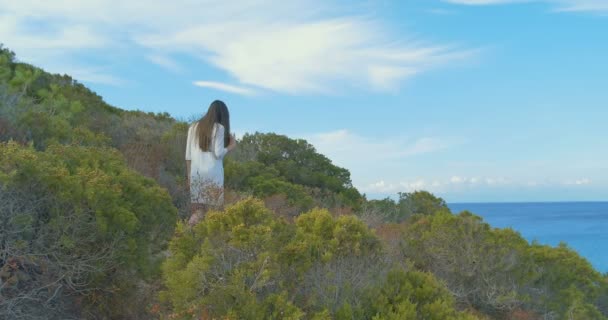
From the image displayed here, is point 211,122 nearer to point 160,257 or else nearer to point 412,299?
point 160,257

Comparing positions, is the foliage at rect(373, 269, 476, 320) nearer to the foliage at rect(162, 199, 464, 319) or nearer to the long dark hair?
the foliage at rect(162, 199, 464, 319)

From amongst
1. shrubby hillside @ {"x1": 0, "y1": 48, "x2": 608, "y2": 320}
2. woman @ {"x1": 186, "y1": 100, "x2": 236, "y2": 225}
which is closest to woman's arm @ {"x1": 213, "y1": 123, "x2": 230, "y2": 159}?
woman @ {"x1": 186, "y1": 100, "x2": 236, "y2": 225}

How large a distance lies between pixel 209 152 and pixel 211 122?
1.21 ft

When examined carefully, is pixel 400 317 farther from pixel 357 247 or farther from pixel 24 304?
pixel 24 304

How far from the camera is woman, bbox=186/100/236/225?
24.4 feet

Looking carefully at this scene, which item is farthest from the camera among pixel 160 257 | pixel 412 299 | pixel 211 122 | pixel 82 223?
pixel 211 122

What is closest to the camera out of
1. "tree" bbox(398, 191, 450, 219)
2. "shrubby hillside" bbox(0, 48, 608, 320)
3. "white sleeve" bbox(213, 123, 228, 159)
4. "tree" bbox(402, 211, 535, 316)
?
"shrubby hillside" bbox(0, 48, 608, 320)

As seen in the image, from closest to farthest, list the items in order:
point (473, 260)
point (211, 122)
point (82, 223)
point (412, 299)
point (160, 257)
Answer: point (412, 299)
point (82, 223)
point (160, 257)
point (211, 122)
point (473, 260)

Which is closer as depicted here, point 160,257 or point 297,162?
point 160,257

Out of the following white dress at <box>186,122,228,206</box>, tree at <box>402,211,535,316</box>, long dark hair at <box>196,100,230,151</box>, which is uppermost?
long dark hair at <box>196,100,230,151</box>

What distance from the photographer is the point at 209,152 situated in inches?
297

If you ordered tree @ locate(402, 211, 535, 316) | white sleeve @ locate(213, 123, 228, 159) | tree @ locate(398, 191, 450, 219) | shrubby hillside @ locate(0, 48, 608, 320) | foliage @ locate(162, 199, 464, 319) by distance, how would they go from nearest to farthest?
foliage @ locate(162, 199, 464, 319) < shrubby hillside @ locate(0, 48, 608, 320) < white sleeve @ locate(213, 123, 228, 159) < tree @ locate(402, 211, 535, 316) < tree @ locate(398, 191, 450, 219)

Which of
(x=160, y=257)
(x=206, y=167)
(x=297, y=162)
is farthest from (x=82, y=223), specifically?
(x=297, y=162)

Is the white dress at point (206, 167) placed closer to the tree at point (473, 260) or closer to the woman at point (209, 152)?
the woman at point (209, 152)
